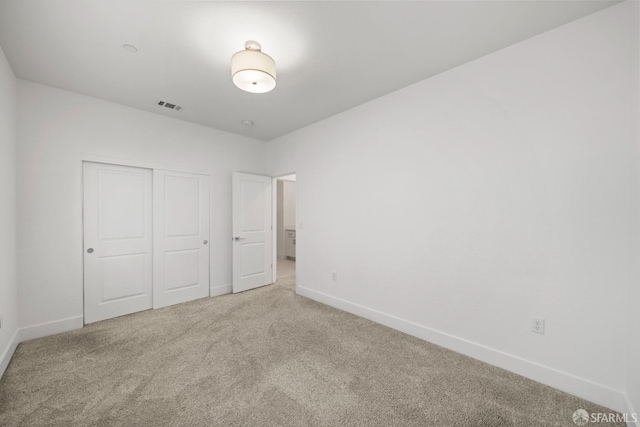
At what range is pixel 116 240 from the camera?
3260mm

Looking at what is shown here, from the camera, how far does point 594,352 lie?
1.77 metres

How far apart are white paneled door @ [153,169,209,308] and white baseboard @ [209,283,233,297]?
0.08 m

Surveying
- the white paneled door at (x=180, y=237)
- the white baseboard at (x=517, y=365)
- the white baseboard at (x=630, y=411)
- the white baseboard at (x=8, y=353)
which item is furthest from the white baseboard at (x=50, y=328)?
the white baseboard at (x=630, y=411)

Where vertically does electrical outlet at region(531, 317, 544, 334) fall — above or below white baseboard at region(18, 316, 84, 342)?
above

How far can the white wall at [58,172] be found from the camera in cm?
267

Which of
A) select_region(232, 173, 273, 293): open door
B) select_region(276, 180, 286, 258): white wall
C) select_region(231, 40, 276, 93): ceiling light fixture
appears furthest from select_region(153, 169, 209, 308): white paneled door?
select_region(276, 180, 286, 258): white wall

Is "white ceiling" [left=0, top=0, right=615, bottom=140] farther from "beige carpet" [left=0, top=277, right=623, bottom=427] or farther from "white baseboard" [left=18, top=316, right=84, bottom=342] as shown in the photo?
"beige carpet" [left=0, top=277, right=623, bottom=427]

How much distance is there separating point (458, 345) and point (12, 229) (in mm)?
4455

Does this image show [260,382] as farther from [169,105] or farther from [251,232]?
[169,105]

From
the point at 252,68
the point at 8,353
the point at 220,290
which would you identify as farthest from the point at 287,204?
the point at 8,353

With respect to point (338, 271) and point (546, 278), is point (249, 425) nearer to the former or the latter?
point (338, 271)

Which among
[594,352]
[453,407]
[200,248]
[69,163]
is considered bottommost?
[453,407]

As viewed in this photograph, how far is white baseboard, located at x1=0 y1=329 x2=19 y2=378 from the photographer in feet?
6.78

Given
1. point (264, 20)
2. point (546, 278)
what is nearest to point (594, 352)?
point (546, 278)
